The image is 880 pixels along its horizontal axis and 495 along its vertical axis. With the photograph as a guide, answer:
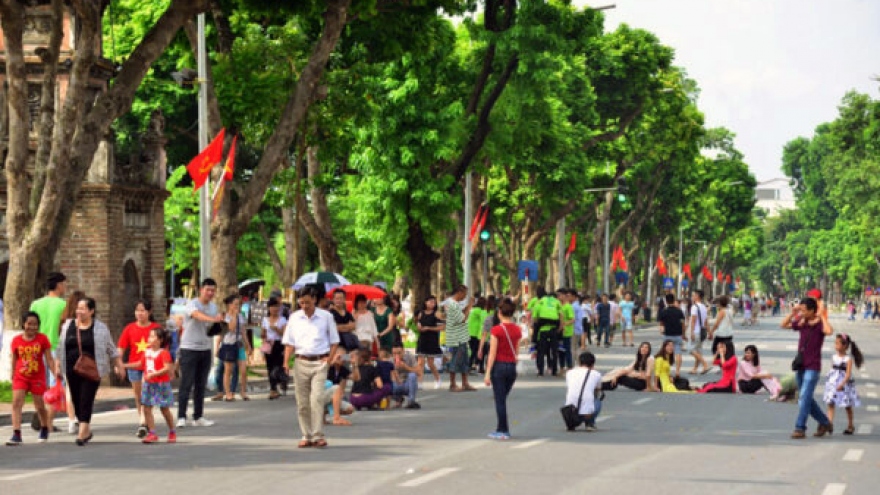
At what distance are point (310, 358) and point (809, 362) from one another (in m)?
5.54

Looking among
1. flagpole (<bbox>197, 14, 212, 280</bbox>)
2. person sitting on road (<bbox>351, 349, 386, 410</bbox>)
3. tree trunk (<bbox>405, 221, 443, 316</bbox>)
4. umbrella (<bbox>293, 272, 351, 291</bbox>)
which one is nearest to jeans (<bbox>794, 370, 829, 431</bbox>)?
person sitting on road (<bbox>351, 349, 386, 410</bbox>)

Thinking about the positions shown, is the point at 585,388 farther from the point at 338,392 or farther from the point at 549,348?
the point at 549,348

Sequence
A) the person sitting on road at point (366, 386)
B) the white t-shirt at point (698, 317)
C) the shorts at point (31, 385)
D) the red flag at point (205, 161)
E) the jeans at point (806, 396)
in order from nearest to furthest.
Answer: the shorts at point (31, 385), the jeans at point (806, 396), the person sitting on road at point (366, 386), the red flag at point (205, 161), the white t-shirt at point (698, 317)

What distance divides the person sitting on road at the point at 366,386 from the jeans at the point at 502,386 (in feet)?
14.7

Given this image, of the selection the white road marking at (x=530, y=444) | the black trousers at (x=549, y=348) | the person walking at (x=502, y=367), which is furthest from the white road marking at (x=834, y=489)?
the black trousers at (x=549, y=348)

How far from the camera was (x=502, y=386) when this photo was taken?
17688 mm

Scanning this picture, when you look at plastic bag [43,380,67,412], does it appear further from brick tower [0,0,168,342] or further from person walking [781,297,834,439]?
brick tower [0,0,168,342]

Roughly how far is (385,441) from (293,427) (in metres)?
A: 2.34

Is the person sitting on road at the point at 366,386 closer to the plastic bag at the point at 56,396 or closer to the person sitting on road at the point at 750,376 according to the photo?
the plastic bag at the point at 56,396

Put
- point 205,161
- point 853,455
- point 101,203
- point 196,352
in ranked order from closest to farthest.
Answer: point 853,455, point 196,352, point 205,161, point 101,203

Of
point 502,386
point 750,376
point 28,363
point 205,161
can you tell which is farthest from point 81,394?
point 750,376

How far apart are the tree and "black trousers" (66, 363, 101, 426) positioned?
589cm

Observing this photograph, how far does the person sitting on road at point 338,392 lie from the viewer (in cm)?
1966

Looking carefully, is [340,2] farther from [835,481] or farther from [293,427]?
[835,481]
